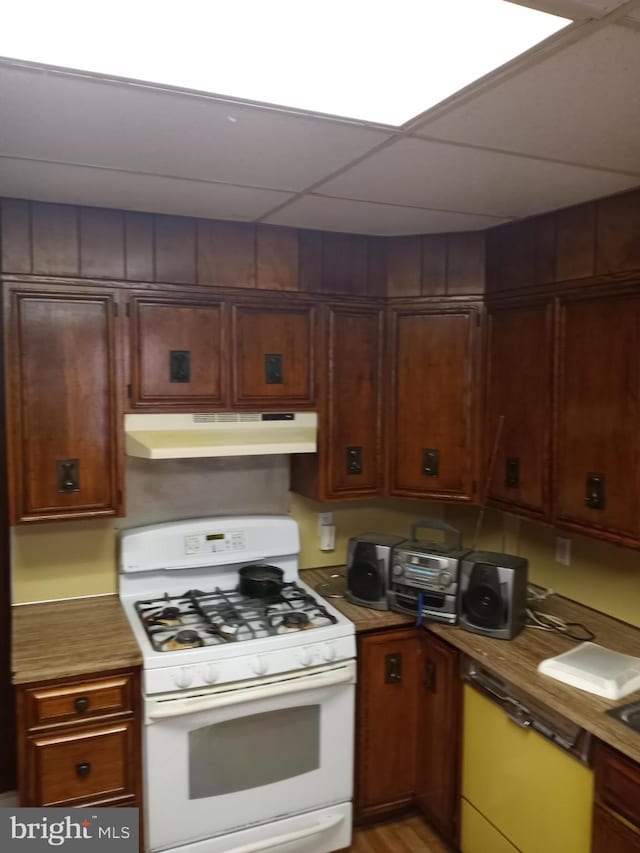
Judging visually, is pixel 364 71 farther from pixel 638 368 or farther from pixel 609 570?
pixel 609 570

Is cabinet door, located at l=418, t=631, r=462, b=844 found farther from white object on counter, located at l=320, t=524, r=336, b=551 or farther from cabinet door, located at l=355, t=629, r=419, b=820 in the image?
white object on counter, located at l=320, t=524, r=336, b=551

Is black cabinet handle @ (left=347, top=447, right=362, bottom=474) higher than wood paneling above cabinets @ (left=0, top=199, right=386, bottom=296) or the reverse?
the reverse

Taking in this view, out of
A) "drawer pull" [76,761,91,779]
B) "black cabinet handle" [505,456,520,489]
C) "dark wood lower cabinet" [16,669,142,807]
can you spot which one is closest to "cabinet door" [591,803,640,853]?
"black cabinet handle" [505,456,520,489]

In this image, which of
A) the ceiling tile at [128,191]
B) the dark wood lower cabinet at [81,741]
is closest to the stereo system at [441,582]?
the dark wood lower cabinet at [81,741]

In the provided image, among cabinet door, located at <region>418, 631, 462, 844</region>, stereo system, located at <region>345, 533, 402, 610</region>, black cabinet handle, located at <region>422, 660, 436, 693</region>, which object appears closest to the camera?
cabinet door, located at <region>418, 631, 462, 844</region>

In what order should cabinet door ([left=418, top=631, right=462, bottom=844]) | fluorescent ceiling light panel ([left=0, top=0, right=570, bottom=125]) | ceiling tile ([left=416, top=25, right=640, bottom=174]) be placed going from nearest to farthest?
fluorescent ceiling light panel ([left=0, top=0, right=570, bottom=125]), ceiling tile ([left=416, top=25, right=640, bottom=174]), cabinet door ([left=418, top=631, right=462, bottom=844])

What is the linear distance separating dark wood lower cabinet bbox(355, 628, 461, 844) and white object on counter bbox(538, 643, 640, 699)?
449 millimetres

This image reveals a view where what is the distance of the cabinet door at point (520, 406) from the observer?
2387mm

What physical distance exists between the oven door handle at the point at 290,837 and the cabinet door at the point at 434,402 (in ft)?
4.16

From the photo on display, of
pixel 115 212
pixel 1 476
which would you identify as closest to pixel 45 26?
pixel 115 212

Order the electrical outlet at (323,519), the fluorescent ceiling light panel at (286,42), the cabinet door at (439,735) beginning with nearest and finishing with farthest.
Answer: the fluorescent ceiling light panel at (286,42) → the cabinet door at (439,735) → the electrical outlet at (323,519)

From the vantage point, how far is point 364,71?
1266 millimetres

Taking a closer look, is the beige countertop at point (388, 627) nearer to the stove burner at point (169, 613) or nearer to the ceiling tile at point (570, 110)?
the stove burner at point (169, 613)

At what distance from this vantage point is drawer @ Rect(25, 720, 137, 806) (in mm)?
2016
